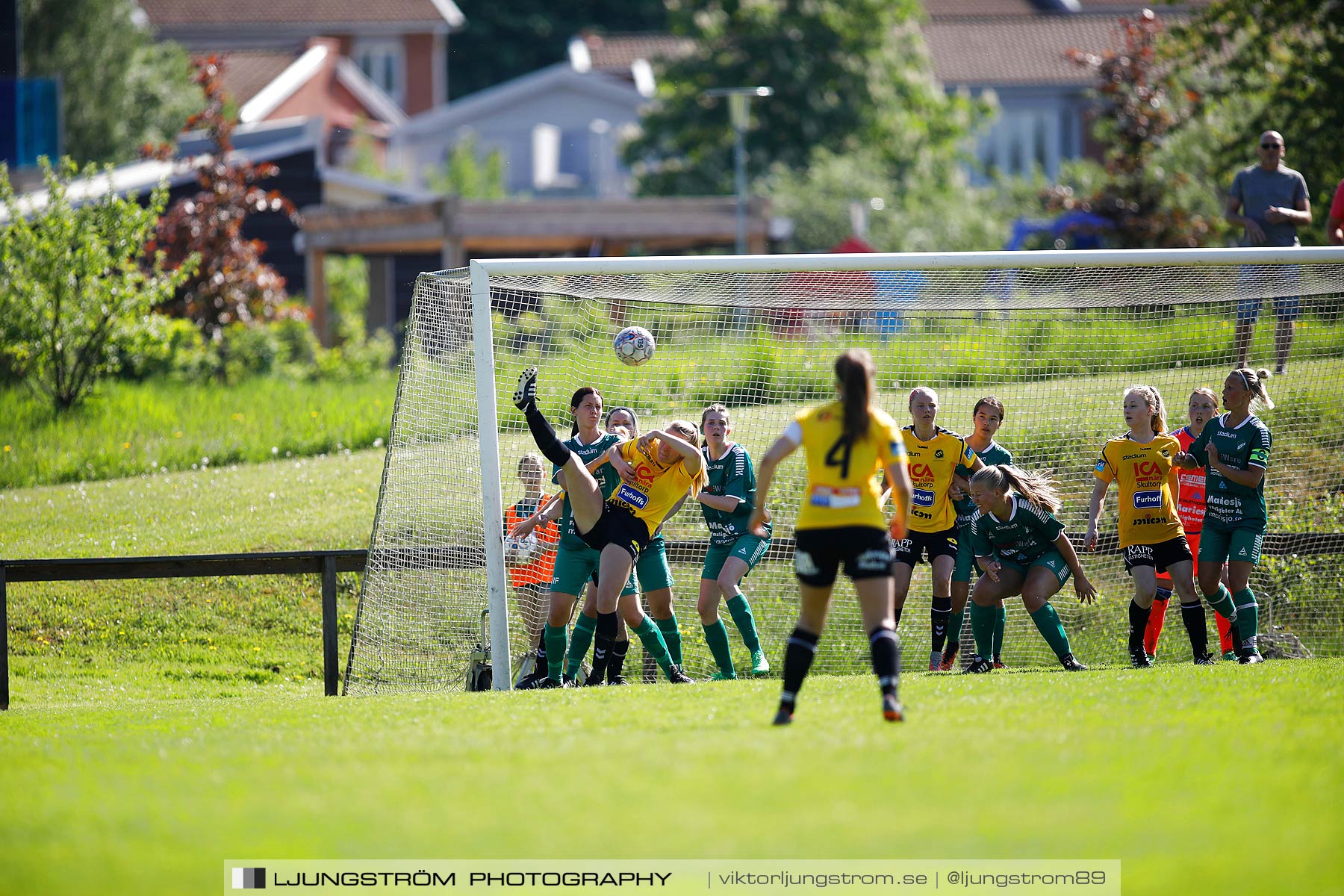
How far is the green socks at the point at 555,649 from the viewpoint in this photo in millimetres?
8625

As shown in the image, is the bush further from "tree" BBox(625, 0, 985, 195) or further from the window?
the window

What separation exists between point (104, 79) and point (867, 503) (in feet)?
112

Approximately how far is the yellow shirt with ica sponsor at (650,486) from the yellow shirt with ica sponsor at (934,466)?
1.61m

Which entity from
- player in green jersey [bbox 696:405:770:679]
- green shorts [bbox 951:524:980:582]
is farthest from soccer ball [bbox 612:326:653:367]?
green shorts [bbox 951:524:980:582]

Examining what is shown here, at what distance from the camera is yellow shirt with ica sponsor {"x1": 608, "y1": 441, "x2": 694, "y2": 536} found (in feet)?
27.6

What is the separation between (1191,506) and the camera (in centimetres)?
939

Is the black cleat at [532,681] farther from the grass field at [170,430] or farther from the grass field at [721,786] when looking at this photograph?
the grass field at [170,430]

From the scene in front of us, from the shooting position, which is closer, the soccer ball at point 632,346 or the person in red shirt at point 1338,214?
the soccer ball at point 632,346

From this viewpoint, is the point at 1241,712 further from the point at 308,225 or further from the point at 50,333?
the point at 308,225

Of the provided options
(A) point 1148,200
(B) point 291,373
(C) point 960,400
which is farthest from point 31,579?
Answer: (A) point 1148,200

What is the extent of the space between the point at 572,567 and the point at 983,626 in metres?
2.87

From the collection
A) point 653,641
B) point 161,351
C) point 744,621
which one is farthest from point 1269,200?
point 161,351

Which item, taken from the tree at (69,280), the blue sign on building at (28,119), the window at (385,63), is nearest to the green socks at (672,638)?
the tree at (69,280)

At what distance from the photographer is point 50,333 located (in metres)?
14.6
